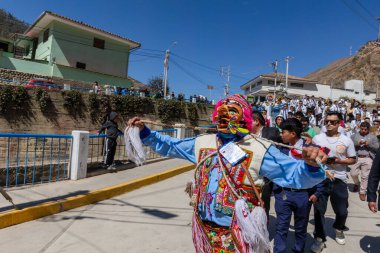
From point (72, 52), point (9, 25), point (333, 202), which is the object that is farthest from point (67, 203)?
point (9, 25)

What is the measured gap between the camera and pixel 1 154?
13.3 metres

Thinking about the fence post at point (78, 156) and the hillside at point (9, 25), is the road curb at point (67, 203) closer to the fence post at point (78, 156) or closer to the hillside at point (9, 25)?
the fence post at point (78, 156)

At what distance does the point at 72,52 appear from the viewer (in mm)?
24734

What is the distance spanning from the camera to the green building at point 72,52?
23203 mm

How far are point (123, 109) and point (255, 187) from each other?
18.1m

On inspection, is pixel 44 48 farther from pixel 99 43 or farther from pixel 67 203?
pixel 67 203

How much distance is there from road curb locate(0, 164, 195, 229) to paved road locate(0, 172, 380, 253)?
106 mm

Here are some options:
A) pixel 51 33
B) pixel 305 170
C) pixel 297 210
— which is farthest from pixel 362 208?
pixel 51 33

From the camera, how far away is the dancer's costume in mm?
1918

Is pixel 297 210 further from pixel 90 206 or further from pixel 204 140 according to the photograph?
pixel 90 206

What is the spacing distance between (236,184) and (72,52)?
25.6 metres

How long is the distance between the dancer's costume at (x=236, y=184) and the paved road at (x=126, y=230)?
79.6 inches

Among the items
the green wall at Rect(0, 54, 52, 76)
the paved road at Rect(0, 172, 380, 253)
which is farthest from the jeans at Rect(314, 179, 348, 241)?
the green wall at Rect(0, 54, 52, 76)

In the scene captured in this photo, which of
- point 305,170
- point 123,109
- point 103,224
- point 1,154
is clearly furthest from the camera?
point 123,109
